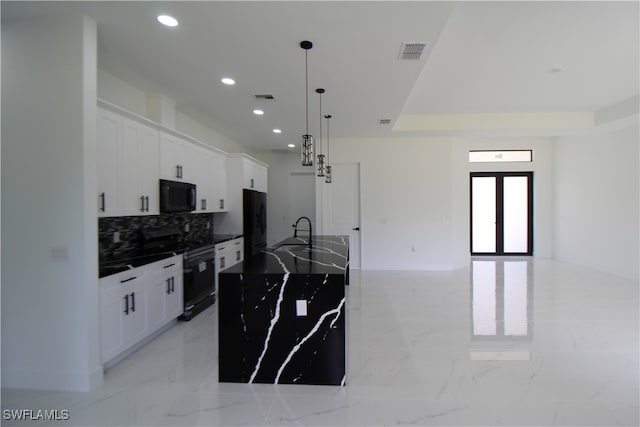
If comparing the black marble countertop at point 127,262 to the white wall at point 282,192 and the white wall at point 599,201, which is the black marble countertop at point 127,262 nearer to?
the white wall at point 282,192

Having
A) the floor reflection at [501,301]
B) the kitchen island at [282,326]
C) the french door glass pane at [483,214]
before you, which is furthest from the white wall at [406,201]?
the kitchen island at [282,326]

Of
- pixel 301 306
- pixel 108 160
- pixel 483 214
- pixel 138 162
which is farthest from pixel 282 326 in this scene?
pixel 483 214

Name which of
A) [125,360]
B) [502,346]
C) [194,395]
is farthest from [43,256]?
[502,346]

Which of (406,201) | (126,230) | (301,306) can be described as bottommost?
(301,306)

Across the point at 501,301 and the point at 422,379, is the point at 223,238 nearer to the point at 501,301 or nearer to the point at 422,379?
the point at 422,379

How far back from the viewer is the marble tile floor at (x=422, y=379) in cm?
199

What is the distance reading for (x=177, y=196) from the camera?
377 cm

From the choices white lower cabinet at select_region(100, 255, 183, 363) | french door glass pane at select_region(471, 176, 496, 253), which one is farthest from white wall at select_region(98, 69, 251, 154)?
french door glass pane at select_region(471, 176, 496, 253)

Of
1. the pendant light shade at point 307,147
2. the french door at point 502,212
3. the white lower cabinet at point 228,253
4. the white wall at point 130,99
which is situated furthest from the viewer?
the french door at point 502,212

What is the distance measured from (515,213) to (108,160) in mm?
8422

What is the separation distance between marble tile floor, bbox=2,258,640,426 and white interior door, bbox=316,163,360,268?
2.58 m

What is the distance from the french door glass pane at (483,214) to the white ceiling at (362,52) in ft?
10.3

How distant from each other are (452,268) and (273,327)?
4995mm

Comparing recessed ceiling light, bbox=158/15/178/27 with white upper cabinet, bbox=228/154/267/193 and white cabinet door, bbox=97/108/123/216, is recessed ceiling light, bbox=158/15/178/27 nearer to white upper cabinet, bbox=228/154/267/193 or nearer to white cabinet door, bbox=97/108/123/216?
white cabinet door, bbox=97/108/123/216
